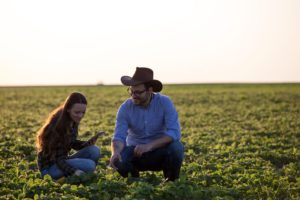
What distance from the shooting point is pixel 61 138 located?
8.79 m

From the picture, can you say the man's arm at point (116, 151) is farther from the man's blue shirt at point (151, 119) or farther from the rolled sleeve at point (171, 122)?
the rolled sleeve at point (171, 122)

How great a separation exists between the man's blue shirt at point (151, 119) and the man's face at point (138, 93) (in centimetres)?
26

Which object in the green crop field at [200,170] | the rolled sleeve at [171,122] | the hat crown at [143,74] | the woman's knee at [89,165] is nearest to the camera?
the green crop field at [200,170]

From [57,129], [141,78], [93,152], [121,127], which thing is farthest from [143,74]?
[93,152]

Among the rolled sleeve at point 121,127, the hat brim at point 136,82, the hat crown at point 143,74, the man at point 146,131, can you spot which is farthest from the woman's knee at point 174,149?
the hat crown at point 143,74

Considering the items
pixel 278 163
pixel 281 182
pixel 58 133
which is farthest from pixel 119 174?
pixel 278 163

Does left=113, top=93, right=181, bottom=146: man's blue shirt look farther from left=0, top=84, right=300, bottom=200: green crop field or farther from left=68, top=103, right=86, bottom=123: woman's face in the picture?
left=0, top=84, right=300, bottom=200: green crop field

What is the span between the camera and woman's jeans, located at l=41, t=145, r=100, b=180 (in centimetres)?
900

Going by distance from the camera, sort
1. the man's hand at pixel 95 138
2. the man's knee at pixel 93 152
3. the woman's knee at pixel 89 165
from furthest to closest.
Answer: the man's knee at pixel 93 152, the woman's knee at pixel 89 165, the man's hand at pixel 95 138

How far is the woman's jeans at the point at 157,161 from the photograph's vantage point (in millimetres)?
8734

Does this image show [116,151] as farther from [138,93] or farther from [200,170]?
[200,170]

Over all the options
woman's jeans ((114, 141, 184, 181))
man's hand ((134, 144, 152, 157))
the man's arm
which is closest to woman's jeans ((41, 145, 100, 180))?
woman's jeans ((114, 141, 184, 181))

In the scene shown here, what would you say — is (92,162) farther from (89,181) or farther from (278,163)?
(278,163)

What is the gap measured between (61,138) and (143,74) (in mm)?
1535
